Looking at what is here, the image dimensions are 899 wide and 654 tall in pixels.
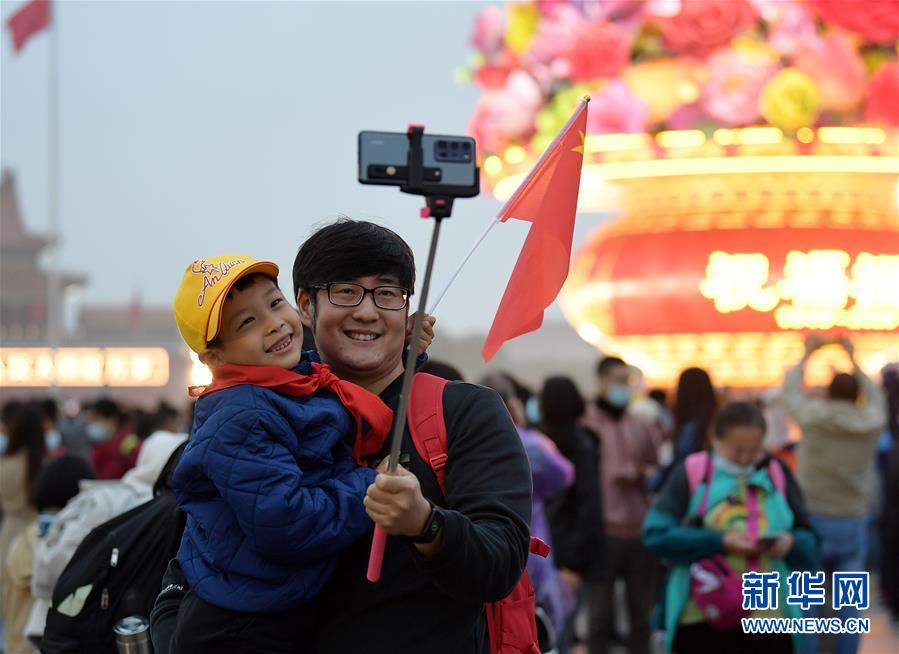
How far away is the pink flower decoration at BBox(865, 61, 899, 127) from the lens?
1209 cm

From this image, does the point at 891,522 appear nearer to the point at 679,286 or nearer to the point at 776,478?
the point at 776,478

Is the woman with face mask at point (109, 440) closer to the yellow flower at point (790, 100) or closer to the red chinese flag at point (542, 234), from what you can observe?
the red chinese flag at point (542, 234)

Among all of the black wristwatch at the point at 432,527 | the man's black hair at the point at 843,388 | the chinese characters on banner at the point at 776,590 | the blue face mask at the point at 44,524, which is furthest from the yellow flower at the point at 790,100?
the black wristwatch at the point at 432,527

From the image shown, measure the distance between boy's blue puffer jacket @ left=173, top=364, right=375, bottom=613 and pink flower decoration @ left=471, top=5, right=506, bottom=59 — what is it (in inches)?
477

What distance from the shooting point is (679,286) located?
47.6 ft

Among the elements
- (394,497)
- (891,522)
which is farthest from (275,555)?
(891,522)

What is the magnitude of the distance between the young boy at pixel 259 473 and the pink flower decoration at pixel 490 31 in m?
12.0

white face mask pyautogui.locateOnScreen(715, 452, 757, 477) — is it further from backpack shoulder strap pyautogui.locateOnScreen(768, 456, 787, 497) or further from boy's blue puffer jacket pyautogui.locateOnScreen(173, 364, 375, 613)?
boy's blue puffer jacket pyautogui.locateOnScreen(173, 364, 375, 613)

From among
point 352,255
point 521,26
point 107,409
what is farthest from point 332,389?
point 521,26

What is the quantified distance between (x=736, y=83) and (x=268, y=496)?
11.3m

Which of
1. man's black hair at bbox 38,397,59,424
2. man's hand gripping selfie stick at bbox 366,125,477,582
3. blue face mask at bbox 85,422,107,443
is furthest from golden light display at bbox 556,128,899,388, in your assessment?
man's hand gripping selfie stick at bbox 366,125,477,582

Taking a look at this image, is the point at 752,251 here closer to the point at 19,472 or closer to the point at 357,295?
the point at 19,472

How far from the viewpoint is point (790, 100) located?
12.4 m

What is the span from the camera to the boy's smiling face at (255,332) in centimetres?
208
